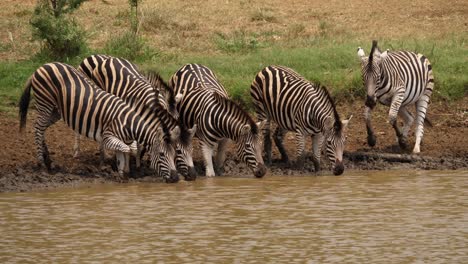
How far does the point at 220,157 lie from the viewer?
1509cm

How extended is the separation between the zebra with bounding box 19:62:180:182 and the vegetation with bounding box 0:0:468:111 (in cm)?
198

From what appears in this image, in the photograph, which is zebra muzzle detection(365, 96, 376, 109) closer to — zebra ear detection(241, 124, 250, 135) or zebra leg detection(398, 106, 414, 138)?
zebra leg detection(398, 106, 414, 138)

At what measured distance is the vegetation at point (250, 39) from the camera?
17.9 metres

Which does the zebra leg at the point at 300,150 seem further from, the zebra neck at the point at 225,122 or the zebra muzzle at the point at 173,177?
the zebra muzzle at the point at 173,177

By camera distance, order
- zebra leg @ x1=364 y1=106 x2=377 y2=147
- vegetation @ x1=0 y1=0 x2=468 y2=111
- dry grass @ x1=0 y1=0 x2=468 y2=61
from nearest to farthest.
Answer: zebra leg @ x1=364 y1=106 x2=377 y2=147 → vegetation @ x1=0 y1=0 x2=468 y2=111 → dry grass @ x1=0 y1=0 x2=468 y2=61

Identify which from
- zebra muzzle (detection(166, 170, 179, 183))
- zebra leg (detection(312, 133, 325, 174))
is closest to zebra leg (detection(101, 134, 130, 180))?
zebra muzzle (detection(166, 170, 179, 183))

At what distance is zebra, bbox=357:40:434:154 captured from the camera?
15945 mm

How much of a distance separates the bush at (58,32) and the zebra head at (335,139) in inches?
219

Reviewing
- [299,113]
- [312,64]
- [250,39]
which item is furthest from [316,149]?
[250,39]

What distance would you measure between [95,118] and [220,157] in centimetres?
172

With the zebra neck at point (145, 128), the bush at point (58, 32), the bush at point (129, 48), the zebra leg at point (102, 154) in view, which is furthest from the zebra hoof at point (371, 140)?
the bush at point (58, 32)

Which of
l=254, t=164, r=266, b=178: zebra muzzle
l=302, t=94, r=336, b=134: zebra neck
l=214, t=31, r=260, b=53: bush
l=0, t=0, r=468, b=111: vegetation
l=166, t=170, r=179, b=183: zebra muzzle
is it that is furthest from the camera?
l=214, t=31, r=260, b=53: bush

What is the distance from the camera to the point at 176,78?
51.5ft

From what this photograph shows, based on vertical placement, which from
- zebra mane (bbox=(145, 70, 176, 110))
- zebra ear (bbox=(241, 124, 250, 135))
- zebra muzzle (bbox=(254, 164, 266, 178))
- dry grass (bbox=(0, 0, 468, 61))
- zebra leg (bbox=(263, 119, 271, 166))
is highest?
dry grass (bbox=(0, 0, 468, 61))
